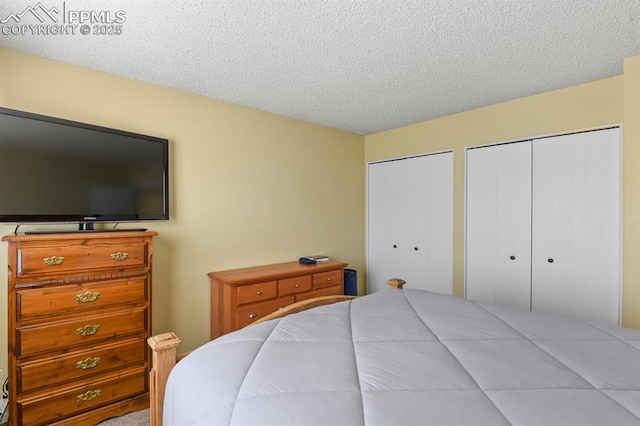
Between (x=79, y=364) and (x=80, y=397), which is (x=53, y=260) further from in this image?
(x=80, y=397)

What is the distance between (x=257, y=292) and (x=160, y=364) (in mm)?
1467

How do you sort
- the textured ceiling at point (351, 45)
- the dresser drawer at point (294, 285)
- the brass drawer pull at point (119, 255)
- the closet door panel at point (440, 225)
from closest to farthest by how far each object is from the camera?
1. the textured ceiling at point (351, 45)
2. the brass drawer pull at point (119, 255)
3. the dresser drawer at point (294, 285)
4. the closet door panel at point (440, 225)

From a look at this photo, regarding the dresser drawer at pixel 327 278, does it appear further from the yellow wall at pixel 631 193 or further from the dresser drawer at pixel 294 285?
the yellow wall at pixel 631 193

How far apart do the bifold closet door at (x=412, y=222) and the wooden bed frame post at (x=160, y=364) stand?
2.99 metres

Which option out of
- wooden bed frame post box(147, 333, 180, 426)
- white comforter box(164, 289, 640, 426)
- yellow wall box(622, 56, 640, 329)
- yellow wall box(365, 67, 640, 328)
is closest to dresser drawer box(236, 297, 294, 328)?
white comforter box(164, 289, 640, 426)

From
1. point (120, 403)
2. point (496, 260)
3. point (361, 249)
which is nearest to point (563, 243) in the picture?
point (496, 260)

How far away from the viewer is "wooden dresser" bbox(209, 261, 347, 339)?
261 centimetres

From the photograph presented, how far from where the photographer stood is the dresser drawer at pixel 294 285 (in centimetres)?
289

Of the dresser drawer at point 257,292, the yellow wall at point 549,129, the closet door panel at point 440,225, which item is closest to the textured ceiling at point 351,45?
the yellow wall at point 549,129

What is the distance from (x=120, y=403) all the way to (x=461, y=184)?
11.3 ft

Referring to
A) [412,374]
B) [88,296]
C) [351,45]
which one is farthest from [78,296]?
[351,45]

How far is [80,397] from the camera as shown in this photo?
6.26 ft

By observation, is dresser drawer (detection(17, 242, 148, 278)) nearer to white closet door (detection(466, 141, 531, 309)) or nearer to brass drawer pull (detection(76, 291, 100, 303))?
brass drawer pull (detection(76, 291, 100, 303))

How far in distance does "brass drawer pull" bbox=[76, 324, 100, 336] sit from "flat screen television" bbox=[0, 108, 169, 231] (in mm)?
638
